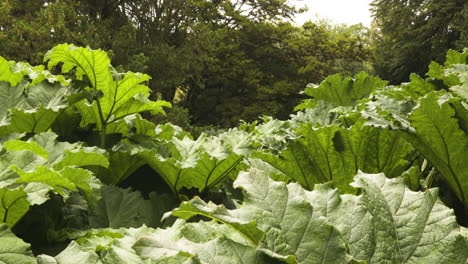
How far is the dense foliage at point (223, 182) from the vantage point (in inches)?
25.4

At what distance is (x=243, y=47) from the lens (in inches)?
657

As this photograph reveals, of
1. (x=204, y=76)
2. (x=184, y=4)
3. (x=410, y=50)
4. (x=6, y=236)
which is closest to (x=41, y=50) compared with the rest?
(x=184, y=4)

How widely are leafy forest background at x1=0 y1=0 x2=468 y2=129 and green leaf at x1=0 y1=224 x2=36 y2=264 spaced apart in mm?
10891

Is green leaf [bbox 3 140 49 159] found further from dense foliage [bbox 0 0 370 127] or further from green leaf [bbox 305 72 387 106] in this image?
dense foliage [bbox 0 0 370 127]

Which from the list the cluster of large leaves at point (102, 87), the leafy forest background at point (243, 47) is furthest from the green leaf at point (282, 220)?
the leafy forest background at point (243, 47)

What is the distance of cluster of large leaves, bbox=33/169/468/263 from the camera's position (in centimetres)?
58

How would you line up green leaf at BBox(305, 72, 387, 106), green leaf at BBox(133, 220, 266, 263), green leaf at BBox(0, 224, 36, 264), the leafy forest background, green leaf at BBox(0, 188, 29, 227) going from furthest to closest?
the leafy forest background, green leaf at BBox(305, 72, 387, 106), green leaf at BBox(0, 188, 29, 227), green leaf at BBox(0, 224, 36, 264), green leaf at BBox(133, 220, 266, 263)

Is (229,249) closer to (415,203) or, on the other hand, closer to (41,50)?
(415,203)

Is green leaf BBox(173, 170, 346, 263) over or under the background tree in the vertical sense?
under

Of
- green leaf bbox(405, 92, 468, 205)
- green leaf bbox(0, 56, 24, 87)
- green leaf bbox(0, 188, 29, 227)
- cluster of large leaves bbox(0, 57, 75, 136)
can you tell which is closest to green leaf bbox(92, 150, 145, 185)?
cluster of large leaves bbox(0, 57, 75, 136)

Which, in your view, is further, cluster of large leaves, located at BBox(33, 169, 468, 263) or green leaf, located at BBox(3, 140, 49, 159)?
green leaf, located at BBox(3, 140, 49, 159)

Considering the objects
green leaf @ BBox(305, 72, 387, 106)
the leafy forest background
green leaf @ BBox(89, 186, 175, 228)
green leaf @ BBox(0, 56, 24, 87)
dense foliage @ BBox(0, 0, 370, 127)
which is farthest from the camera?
the leafy forest background

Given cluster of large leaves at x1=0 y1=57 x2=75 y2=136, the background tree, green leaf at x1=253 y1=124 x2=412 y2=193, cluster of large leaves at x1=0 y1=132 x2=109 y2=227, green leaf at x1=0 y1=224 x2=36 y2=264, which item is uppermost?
the background tree

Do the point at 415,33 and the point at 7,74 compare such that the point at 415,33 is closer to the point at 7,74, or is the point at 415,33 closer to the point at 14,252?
the point at 7,74
